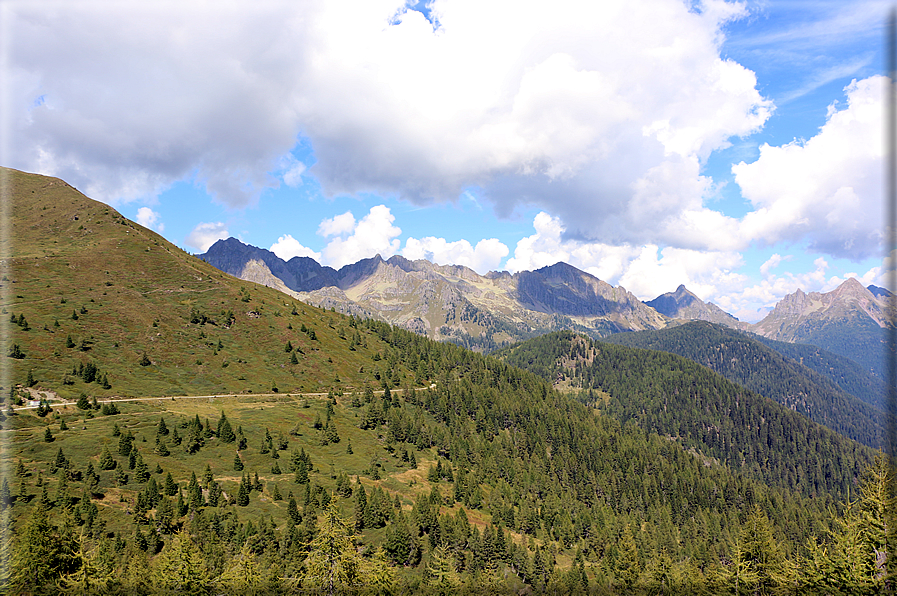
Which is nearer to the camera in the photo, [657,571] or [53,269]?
[657,571]

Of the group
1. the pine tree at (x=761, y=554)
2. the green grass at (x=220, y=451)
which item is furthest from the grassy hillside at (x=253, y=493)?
the green grass at (x=220, y=451)

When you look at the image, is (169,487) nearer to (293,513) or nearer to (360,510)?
(293,513)

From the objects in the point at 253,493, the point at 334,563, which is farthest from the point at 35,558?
the point at 253,493

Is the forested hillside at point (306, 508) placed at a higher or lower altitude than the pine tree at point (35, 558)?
lower

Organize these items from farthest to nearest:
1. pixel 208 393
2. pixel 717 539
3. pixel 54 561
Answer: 1. pixel 717 539
2. pixel 208 393
3. pixel 54 561

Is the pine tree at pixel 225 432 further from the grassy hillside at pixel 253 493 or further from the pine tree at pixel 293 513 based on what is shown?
the pine tree at pixel 293 513

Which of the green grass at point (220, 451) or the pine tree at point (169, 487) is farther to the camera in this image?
the pine tree at point (169, 487)

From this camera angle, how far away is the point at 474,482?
156750mm

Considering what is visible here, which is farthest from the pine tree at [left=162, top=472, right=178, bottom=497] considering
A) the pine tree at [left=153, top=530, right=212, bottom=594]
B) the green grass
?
the pine tree at [left=153, top=530, right=212, bottom=594]

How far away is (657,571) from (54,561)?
349 feet

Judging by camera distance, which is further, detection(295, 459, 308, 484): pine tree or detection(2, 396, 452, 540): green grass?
detection(295, 459, 308, 484): pine tree

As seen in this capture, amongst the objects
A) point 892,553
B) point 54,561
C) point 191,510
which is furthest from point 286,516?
point 892,553

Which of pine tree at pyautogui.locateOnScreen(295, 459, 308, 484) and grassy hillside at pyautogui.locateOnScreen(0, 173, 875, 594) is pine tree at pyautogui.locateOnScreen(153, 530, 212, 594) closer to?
grassy hillside at pyautogui.locateOnScreen(0, 173, 875, 594)

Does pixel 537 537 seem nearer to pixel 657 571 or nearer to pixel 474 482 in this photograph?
pixel 474 482
